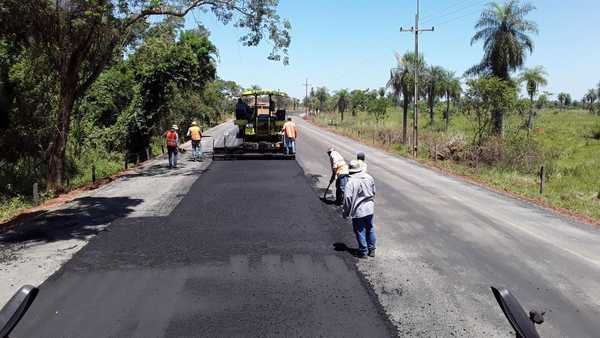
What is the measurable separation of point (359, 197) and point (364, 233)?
638mm

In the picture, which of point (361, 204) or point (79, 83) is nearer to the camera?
point (361, 204)

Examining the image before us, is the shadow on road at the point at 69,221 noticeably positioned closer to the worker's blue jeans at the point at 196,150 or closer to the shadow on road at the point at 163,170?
the shadow on road at the point at 163,170

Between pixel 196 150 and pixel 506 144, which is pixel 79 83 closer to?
pixel 196 150

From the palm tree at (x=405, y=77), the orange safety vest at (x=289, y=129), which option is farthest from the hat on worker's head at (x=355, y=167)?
the palm tree at (x=405, y=77)

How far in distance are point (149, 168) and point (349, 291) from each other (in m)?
15.3

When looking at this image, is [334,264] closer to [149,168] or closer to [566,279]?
[566,279]

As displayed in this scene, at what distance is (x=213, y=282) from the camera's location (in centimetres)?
662

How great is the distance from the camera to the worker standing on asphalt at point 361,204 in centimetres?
755

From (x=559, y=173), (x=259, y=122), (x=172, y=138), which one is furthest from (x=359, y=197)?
(x=559, y=173)

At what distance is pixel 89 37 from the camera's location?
45.9 feet

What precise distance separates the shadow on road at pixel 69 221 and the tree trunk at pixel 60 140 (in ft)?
9.13

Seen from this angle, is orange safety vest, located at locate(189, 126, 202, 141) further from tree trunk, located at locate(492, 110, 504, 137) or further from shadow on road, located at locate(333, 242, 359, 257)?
tree trunk, located at locate(492, 110, 504, 137)

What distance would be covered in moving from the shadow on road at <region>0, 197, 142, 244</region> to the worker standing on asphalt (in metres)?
5.16

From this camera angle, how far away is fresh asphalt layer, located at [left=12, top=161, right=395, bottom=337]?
532cm
